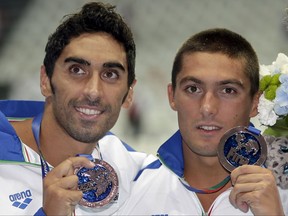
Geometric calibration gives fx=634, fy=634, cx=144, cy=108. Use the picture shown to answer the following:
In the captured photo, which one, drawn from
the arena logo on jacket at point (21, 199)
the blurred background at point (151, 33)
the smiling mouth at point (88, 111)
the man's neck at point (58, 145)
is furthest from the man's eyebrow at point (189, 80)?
the blurred background at point (151, 33)

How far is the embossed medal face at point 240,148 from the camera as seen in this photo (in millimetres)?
2469

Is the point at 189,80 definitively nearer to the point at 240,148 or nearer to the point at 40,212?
the point at 240,148

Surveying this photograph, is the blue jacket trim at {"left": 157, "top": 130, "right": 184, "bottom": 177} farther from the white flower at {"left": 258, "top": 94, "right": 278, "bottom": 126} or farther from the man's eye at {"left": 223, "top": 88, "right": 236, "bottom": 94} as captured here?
the white flower at {"left": 258, "top": 94, "right": 278, "bottom": 126}

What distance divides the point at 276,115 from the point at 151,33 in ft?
20.1

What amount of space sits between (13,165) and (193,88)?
0.83 metres

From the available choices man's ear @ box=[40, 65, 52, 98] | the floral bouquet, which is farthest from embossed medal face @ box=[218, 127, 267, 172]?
man's ear @ box=[40, 65, 52, 98]

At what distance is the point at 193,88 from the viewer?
8.94 feet

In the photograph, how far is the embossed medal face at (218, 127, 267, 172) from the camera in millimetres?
2469

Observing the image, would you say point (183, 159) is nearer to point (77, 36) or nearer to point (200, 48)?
point (200, 48)

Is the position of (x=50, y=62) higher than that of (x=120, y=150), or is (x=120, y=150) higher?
(x=50, y=62)

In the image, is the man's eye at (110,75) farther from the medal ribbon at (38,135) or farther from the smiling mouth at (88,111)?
the medal ribbon at (38,135)

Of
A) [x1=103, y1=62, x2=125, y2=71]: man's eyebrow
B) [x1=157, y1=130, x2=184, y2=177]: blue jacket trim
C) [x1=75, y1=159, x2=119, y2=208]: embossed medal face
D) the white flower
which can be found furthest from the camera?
[x1=157, y1=130, x2=184, y2=177]: blue jacket trim

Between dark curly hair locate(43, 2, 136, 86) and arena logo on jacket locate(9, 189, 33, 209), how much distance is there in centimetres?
55

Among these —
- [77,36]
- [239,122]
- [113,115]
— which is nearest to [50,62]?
[77,36]
